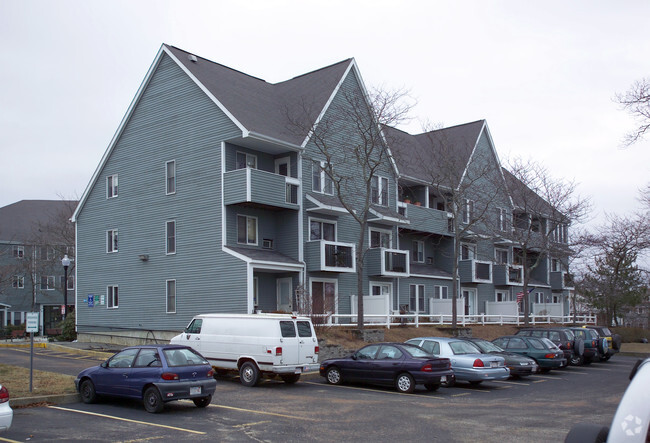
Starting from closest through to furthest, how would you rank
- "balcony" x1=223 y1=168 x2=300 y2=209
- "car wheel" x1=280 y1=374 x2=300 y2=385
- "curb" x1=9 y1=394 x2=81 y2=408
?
"curb" x1=9 y1=394 x2=81 y2=408 → "car wheel" x1=280 y1=374 x2=300 y2=385 → "balcony" x1=223 y1=168 x2=300 y2=209

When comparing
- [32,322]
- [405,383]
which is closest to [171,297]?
[32,322]

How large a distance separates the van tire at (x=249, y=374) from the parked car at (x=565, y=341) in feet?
44.6

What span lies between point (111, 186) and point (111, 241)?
300 cm

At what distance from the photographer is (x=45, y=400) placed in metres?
16.4

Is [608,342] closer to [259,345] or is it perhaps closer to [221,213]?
[221,213]

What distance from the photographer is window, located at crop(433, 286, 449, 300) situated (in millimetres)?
44406

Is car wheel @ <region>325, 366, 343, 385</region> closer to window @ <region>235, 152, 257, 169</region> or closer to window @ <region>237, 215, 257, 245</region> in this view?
window @ <region>237, 215, 257, 245</region>

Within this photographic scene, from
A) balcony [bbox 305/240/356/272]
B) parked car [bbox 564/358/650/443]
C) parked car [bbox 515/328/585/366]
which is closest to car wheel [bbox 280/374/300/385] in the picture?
balcony [bbox 305/240/356/272]

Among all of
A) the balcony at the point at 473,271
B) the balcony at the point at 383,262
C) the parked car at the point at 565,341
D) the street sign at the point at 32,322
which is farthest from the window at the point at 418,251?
the street sign at the point at 32,322

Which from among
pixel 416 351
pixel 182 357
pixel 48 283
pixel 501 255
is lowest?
pixel 416 351

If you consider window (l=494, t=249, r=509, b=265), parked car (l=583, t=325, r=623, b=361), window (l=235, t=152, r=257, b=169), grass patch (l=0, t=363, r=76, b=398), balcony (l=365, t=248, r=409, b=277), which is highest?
window (l=235, t=152, r=257, b=169)

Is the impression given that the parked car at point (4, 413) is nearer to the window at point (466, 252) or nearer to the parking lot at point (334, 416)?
the parking lot at point (334, 416)

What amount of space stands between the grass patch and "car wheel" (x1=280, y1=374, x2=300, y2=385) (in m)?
6.18

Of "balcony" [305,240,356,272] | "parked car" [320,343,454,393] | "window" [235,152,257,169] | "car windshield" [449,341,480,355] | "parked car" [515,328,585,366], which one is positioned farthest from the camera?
"window" [235,152,257,169]
